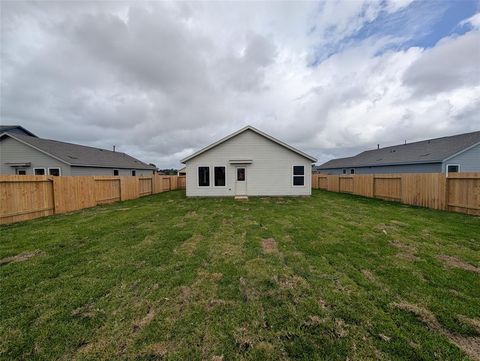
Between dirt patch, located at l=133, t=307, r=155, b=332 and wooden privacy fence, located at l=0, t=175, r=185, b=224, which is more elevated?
wooden privacy fence, located at l=0, t=175, r=185, b=224

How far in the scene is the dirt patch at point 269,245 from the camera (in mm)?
4902

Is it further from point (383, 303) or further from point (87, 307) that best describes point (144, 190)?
point (383, 303)

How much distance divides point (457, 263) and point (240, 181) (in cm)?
1210

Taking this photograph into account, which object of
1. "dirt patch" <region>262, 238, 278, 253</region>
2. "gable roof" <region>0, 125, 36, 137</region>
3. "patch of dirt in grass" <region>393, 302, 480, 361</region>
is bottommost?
"patch of dirt in grass" <region>393, 302, 480, 361</region>

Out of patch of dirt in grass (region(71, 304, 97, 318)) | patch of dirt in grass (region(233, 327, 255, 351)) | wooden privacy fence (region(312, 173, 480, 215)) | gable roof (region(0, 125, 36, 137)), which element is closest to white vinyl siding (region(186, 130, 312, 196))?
wooden privacy fence (region(312, 173, 480, 215))

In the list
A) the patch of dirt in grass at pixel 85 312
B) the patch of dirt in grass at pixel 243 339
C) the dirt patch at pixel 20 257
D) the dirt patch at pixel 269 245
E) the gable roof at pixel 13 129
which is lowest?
the patch of dirt in grass at pixel 243 339

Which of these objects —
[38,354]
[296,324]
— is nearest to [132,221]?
[38,354]

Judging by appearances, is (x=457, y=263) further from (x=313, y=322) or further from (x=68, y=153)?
(x=68, y=153)

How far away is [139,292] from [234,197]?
1174cm

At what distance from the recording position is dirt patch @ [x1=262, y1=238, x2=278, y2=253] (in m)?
4.90

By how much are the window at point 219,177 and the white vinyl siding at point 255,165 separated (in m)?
0.24

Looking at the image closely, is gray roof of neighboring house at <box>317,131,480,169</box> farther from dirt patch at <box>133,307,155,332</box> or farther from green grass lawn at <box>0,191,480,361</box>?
dirt patch at <box>133,307,155,332</box>

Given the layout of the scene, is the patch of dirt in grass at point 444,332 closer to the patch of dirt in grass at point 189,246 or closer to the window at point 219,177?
the patch of dirt in grass at point 189,246

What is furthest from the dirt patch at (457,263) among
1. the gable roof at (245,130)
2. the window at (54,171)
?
the window at (54,171)
